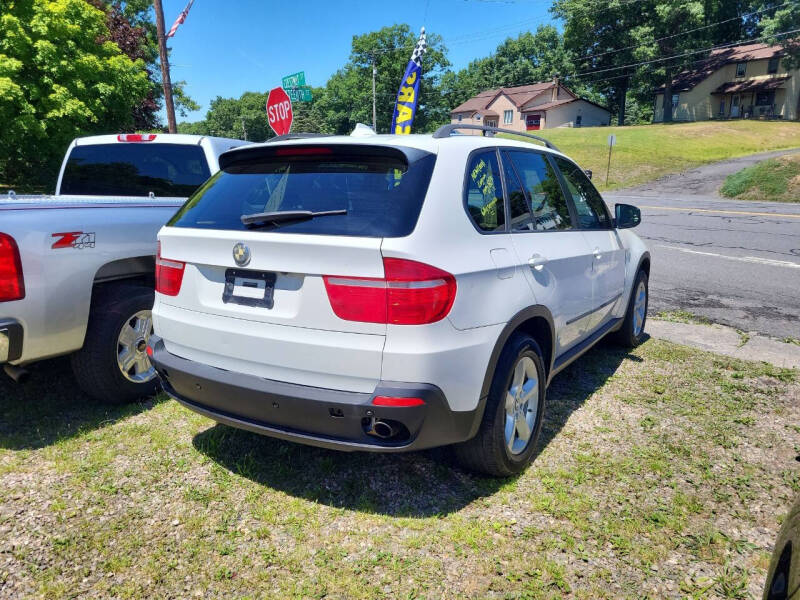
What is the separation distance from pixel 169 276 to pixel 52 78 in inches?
611

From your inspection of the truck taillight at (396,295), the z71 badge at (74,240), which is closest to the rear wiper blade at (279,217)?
the truck taillight at (396,295)

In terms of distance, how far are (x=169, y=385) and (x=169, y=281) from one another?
61 cm

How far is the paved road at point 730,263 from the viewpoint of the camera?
6684 millimetres

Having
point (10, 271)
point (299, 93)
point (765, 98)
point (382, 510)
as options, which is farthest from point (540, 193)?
point (765, 98)

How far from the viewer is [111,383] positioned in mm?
3740

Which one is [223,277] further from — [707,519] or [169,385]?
[707,519]

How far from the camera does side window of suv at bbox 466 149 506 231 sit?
276cm

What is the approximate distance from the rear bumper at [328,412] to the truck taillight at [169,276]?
18.2 inches

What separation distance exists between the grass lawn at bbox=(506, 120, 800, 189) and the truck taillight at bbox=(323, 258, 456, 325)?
31704 mm

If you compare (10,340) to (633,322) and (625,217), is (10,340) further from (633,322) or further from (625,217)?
(633,322)

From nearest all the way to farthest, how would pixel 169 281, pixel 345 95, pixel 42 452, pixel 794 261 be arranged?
pixel 169 281 → pixel 42 452 → pixel 794 261 → pixel 345 95

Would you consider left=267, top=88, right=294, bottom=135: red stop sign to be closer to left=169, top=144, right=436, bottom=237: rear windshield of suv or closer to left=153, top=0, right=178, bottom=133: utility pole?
left=153, top=0, right=178, bottom=133: utility pole

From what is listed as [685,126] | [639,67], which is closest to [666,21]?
[639,67]

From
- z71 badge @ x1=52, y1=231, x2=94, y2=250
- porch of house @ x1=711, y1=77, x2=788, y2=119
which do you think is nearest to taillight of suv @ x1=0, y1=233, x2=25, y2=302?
z71 badge @ x1=52, y1=231, x2=94, y2=250
